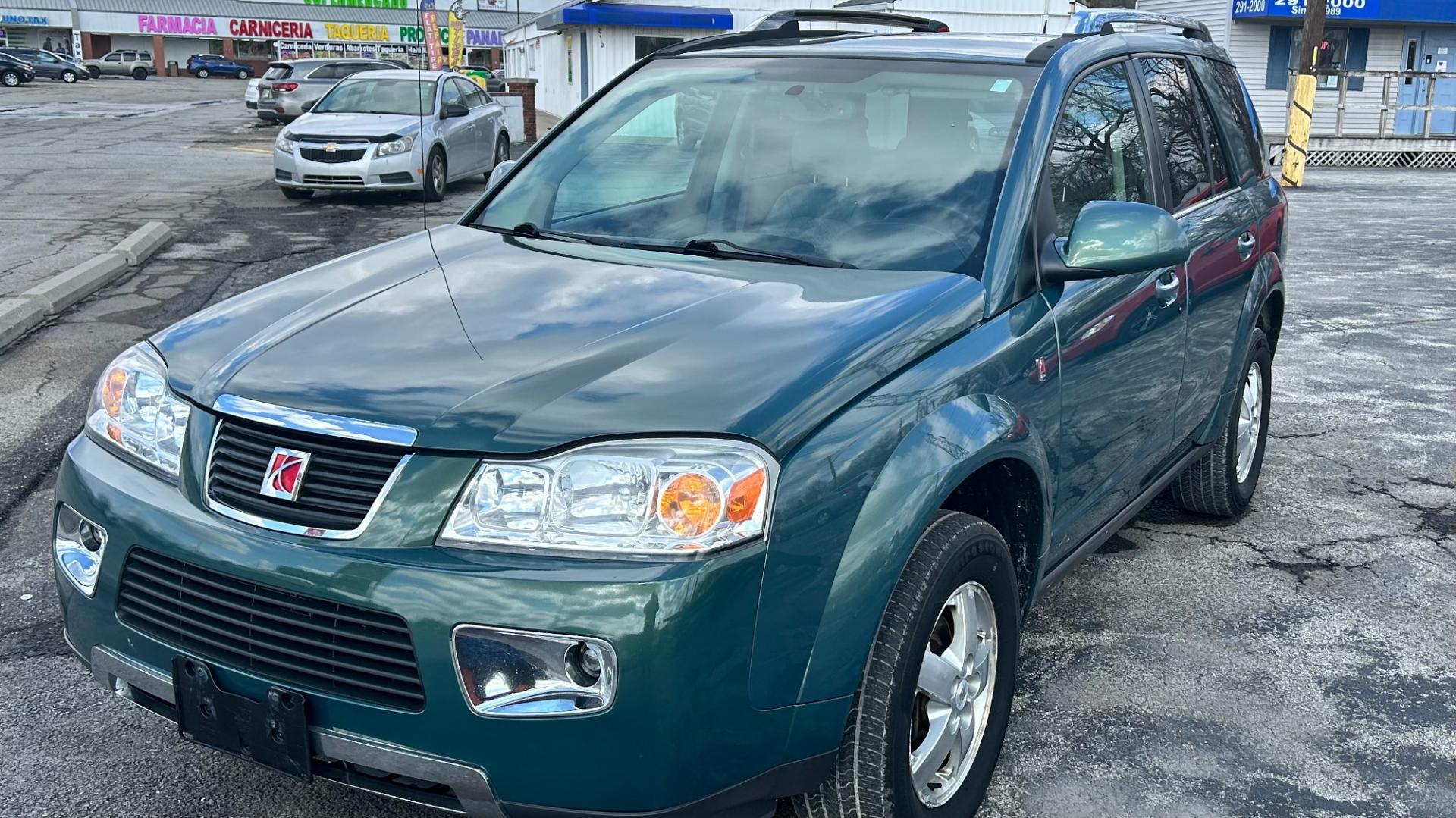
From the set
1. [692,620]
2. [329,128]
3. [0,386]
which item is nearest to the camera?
[692,620]

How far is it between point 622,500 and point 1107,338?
5.64ft

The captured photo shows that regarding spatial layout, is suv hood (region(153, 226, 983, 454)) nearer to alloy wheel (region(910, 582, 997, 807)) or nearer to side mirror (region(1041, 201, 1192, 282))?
side mirror (region(1041, 201, 1192, 282))

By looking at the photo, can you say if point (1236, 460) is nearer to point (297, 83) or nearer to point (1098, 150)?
point (1098, 150)

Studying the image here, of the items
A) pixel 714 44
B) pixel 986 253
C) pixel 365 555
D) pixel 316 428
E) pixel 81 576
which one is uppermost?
pixel 714 44

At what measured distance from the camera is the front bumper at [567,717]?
7.22ft

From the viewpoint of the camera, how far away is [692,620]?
2.20 m

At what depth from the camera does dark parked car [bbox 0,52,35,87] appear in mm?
53406

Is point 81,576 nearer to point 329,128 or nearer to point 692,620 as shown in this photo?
point 692,620

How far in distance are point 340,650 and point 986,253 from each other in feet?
5.64

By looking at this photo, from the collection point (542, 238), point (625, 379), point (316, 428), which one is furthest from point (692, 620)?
point (542, 238)

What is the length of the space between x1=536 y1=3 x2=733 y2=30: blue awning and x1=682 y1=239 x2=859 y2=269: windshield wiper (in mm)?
30224

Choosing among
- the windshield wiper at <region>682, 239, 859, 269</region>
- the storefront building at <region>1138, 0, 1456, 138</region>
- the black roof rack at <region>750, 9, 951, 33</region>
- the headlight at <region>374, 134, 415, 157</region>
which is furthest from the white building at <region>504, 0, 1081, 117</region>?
the windshield wiper at <region>682, 239, 859, 269</region>

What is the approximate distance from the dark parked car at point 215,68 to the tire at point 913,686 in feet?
251

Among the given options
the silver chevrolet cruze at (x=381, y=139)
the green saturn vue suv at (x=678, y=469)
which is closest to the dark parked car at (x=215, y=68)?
the silver chevrolet cruze at (x=381, y=139)
